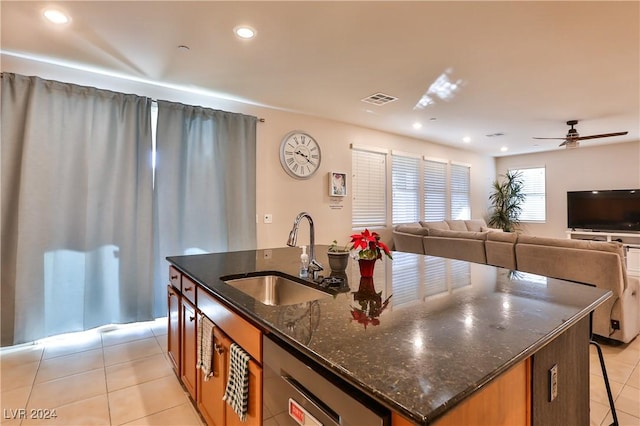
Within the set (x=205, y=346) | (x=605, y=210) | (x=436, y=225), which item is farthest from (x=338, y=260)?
(x=605, y=210)

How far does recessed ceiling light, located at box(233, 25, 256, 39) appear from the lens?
7.61 feet

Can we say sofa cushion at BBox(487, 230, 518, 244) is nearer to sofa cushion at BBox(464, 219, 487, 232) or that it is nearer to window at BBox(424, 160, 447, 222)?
window at BBox(424, 160, 447, 222)

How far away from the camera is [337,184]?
4.80 m

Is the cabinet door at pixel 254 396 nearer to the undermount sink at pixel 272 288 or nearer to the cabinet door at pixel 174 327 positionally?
the undermount sink at pixel 272 288

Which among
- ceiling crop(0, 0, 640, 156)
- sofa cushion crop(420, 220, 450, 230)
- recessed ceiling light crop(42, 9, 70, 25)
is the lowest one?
sofa cushion crop(420, 220, 450, 230)

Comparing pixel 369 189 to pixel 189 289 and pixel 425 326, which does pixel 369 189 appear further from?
pixel 425 326

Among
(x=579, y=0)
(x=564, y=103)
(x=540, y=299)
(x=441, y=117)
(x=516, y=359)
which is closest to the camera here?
(x=516, y=359)

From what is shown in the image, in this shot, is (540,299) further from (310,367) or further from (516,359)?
(310,367)

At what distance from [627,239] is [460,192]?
3.10 m

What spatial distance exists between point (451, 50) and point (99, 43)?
2844 millimetres

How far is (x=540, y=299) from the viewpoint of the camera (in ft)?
4.35

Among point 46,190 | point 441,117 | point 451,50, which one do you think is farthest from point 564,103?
point 46,190

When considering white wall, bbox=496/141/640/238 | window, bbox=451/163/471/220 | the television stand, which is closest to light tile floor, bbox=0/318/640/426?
the television stand

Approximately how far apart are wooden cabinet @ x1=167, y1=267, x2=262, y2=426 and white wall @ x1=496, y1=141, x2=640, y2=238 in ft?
25.8
